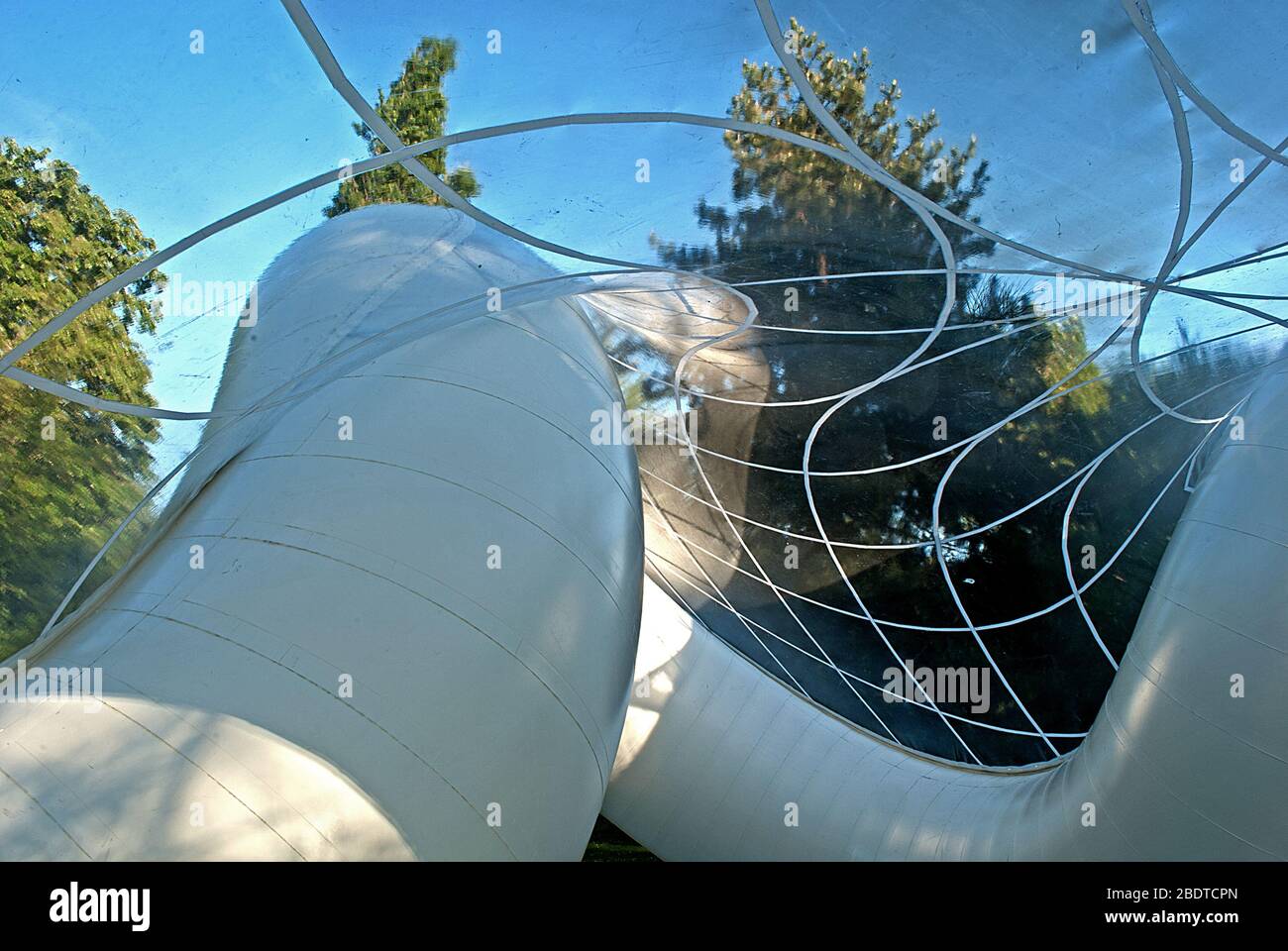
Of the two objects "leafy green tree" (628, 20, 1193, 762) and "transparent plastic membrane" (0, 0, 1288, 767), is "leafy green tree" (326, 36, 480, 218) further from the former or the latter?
"leafy green tree" (628, 20, 1193, 762)

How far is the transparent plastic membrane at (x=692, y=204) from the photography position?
6.93 m

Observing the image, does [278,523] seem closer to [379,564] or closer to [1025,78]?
[379,564]

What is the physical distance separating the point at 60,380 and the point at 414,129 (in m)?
3.69

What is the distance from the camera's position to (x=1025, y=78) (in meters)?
7.39

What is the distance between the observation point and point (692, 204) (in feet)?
28.7

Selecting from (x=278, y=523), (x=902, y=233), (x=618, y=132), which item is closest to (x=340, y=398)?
(x=278, y=523)

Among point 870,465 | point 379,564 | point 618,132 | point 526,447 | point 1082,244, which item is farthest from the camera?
point 870,465

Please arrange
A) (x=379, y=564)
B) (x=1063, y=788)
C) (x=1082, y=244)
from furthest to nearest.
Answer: (x=1063, y=788)
(x=1082, y=244)
(x=379, y=564)

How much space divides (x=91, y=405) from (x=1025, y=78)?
7971 millimetres

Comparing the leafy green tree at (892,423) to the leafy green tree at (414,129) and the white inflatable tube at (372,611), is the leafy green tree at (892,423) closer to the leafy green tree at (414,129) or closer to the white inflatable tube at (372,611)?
the leafy green tree at (414,129)

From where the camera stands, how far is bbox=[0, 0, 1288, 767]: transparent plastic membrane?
6.93m

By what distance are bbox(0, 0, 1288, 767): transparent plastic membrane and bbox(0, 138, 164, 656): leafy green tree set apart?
0.11 feet

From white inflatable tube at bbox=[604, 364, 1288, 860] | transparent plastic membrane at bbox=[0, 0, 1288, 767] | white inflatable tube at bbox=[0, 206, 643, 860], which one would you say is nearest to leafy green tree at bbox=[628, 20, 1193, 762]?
transparent plastic membrane at bbox=[0, 0, 1288, 767]

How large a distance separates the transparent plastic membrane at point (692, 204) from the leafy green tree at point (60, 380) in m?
0.03
